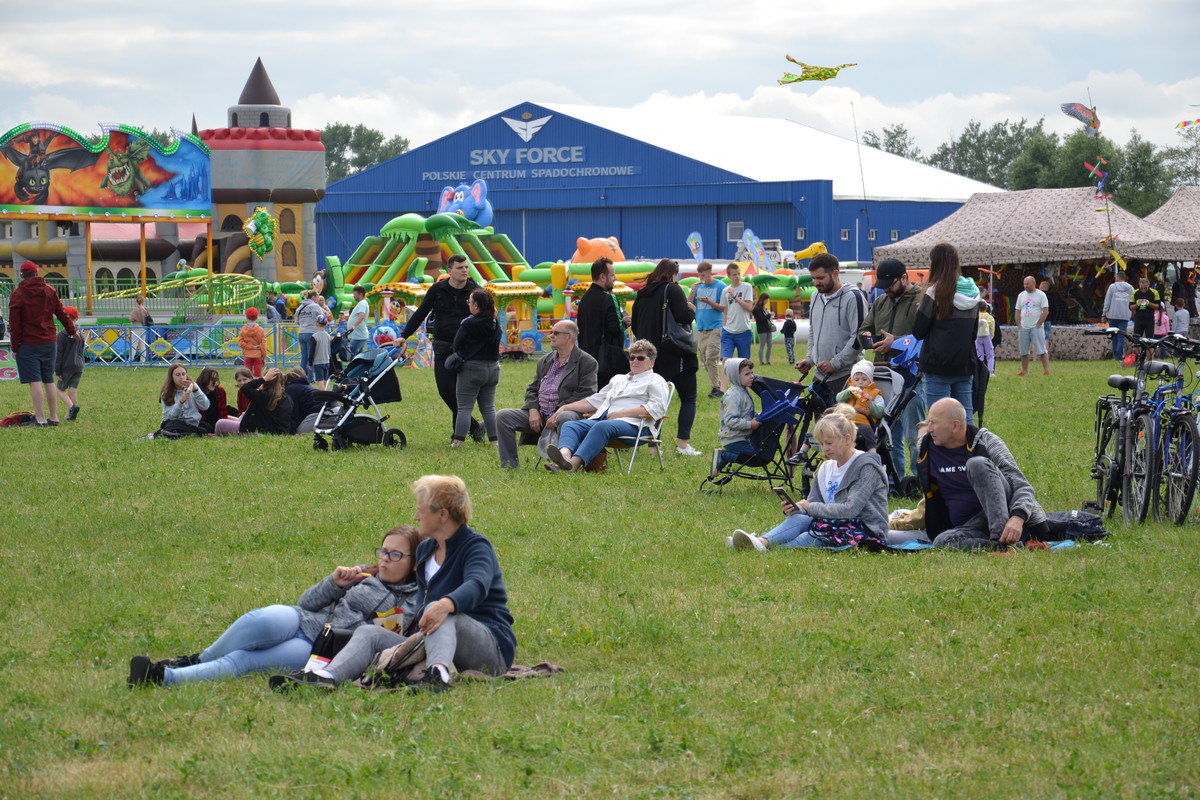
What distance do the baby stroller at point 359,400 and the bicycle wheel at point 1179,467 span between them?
7.30 meters

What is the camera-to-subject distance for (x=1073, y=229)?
91.9ft

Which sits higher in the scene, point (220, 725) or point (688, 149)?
point (688, 149)

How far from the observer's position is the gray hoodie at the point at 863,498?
7.75 meters

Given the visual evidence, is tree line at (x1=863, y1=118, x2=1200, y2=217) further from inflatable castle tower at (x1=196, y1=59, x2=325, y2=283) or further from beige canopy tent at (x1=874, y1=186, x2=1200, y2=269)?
inflatable castle tower at (x1=196, y1=59, x2=325, y2=283)

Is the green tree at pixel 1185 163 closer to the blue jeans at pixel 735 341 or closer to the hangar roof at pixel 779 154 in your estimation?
the hangar roof at pixel 779 154

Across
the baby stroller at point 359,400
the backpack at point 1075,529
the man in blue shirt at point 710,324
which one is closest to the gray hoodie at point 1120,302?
the man in blue shirt at point 710,324

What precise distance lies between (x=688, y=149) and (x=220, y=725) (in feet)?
172

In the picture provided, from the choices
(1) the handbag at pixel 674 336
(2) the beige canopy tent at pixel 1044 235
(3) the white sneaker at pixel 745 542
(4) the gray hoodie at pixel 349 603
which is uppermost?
(2) the beige canopy tent at pixel 1044 235

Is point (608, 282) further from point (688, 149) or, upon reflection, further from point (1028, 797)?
point (688, 149)

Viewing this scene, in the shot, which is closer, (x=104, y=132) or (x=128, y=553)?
(x=128, y=553)

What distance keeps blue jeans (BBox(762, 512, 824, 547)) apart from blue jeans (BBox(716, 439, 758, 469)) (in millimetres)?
1970

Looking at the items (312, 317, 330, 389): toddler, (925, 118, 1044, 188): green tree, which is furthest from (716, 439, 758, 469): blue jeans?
(925, 118, 1044, 188): green tree

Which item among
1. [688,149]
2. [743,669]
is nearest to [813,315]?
[743,669]

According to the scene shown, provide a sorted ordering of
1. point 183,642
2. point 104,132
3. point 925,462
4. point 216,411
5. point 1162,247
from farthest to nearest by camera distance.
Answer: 1. point 104,132
2. point 1162,247
3. point 216,411
4. point 925,462
5. point 183,642
